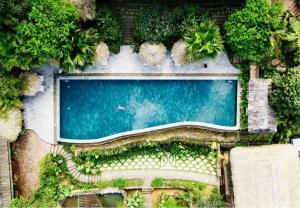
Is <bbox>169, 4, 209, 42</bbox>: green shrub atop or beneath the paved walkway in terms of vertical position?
atop

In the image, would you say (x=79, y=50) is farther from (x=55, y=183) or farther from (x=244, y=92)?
(x=244, y=92)

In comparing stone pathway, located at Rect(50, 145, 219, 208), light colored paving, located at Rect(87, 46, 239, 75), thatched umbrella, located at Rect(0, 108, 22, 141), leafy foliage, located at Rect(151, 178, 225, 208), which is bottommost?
leafy foliage, located at Rect(151, 178, 225, 208)

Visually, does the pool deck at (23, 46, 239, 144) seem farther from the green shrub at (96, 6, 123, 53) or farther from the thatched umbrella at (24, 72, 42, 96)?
the green shrub at (96, 6, 123, 53)

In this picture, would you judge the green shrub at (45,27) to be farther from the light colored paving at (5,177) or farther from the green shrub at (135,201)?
the green shrub at (135,201)

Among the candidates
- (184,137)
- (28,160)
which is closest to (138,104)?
(184,137)

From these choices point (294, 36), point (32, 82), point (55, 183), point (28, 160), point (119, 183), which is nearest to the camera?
point (294, 36)

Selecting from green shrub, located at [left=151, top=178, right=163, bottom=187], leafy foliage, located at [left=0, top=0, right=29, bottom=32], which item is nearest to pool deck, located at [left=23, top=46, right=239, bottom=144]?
leafy foliage, located at [left=0, top=0, right=29, bottom=32]
